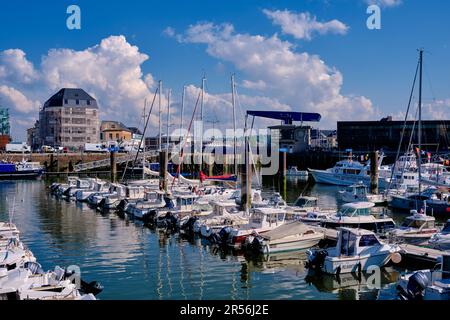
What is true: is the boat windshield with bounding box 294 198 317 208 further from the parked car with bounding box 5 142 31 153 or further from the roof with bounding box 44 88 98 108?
the roof with bounding box 44 88 98 108

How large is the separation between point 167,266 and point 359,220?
14.4 m

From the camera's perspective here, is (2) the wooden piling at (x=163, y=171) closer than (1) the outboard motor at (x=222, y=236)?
No

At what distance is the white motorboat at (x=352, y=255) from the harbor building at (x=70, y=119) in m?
127

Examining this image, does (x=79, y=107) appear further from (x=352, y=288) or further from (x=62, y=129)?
(x=352, y=288)

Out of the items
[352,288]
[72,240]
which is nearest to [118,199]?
[72,240]

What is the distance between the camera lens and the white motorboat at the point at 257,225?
29.9m

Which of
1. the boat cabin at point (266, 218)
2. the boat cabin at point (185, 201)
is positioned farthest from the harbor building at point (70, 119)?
the boat cabin at point (266, 218)

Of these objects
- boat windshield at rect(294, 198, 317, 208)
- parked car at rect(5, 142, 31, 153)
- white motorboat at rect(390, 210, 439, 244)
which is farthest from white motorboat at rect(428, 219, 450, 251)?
parked car at rect(5, 142, 31, 153)

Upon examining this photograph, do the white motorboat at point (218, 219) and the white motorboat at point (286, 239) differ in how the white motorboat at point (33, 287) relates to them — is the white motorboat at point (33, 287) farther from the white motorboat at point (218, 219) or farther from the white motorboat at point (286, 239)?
the white motorboat at point (218, 219)

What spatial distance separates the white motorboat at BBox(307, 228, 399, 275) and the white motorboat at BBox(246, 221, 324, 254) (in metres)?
3.44

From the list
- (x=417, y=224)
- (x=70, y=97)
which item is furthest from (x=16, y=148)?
(x=417, y=224)

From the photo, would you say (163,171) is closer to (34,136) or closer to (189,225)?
(189,225)
